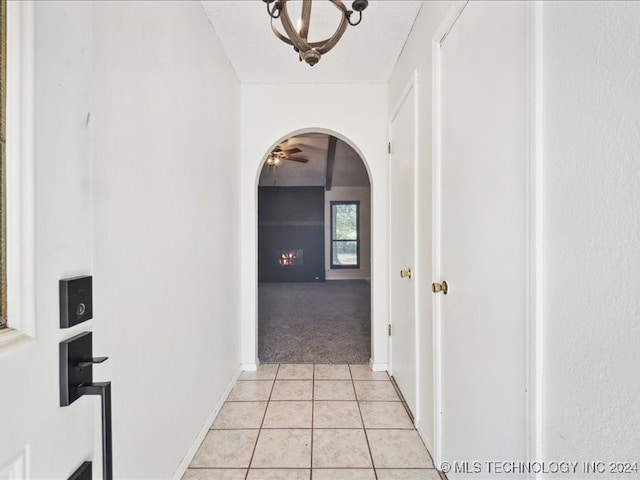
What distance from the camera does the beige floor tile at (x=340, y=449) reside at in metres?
1.69

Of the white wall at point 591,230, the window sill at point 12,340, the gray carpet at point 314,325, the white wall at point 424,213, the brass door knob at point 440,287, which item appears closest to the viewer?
the window sill at point 12,340

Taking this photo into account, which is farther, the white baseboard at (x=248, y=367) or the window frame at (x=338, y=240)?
the window frame at (x=338, y=240)

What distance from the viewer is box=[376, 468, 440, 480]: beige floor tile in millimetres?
1595

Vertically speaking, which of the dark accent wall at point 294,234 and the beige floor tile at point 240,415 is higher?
the dark accent wall at point 294,234

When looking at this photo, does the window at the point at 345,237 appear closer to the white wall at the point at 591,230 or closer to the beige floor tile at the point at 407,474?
the beige floor tile at the point at 407,474

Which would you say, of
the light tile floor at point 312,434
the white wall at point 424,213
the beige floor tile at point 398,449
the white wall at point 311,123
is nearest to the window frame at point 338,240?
the white wall at point 311,123

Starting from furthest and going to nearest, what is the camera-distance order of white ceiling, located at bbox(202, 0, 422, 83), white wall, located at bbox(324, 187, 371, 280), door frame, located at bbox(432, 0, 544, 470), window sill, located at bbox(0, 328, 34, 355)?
white wall, located at bbox(324, 187, 371, 280)
white ceiling, located at bbox(202, 0, 422, 83)
door frame, located at bbox(432, 0, 544, 470)
window sill, located at bbox(0, 328, 34, 355)

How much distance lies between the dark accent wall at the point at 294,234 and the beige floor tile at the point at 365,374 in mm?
6038

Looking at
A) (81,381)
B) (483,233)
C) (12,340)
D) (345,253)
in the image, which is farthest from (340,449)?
(345,253)

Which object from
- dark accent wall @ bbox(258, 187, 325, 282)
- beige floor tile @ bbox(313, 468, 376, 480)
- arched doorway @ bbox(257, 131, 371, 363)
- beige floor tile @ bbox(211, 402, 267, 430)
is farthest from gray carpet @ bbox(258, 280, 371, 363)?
beige floor tile @ bbox(313, 468, 376, 480)

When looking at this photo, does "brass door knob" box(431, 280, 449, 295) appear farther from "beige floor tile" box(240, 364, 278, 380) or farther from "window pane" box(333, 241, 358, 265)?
"window pane" box(333, 241, 358, 265)

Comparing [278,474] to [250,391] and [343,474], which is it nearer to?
[343,474]

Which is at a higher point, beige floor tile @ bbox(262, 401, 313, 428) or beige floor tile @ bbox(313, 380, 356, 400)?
beige floor tile @ bbox(313, 380, 356, 400)

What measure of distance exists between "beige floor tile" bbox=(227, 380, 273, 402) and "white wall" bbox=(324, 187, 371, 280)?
6632mm
